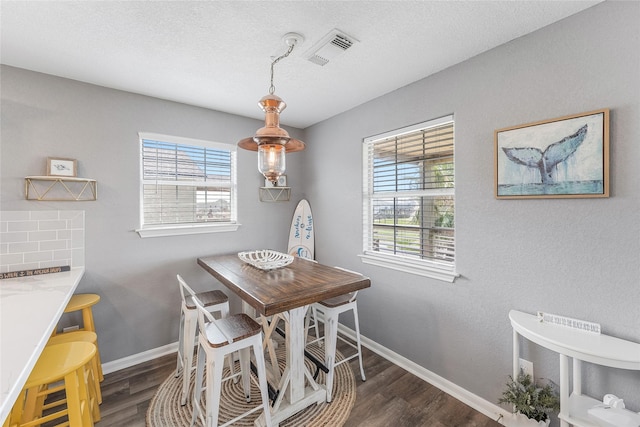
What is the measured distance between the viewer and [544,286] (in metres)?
1.59

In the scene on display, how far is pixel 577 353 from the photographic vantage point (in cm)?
126

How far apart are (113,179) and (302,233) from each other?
1.96m

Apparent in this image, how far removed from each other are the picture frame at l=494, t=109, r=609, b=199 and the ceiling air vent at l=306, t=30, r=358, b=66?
1.12m

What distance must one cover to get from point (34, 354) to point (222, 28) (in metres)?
1.75

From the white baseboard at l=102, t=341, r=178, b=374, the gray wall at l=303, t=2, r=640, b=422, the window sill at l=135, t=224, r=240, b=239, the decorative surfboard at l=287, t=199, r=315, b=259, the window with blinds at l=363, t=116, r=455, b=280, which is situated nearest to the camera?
the gray wall at l=303, t=2, r=640, b=422

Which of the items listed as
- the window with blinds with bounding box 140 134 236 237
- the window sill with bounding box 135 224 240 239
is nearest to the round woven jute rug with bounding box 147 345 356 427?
the window sill with bounding box 135 224 240 239

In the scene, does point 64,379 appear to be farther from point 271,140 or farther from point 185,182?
point 185,182

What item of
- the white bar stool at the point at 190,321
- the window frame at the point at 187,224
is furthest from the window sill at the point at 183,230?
the white bar stool at the point at 190,321

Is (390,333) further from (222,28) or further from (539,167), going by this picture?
(222,28)

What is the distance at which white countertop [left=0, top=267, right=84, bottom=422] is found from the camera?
0.84m

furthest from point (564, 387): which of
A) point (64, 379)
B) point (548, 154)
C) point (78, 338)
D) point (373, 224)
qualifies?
point (78, 338)

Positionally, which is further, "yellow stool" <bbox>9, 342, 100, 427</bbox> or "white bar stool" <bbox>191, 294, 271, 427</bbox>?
"white bar stool" <bbox>191, 294, 271, 427</bbox>

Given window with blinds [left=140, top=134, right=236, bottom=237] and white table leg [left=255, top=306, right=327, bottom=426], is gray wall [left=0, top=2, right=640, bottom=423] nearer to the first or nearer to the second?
window with blinds [left=140, top=134, right=236, bottom=237]

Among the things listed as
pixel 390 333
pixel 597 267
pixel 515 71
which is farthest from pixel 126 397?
pixel 515 71
